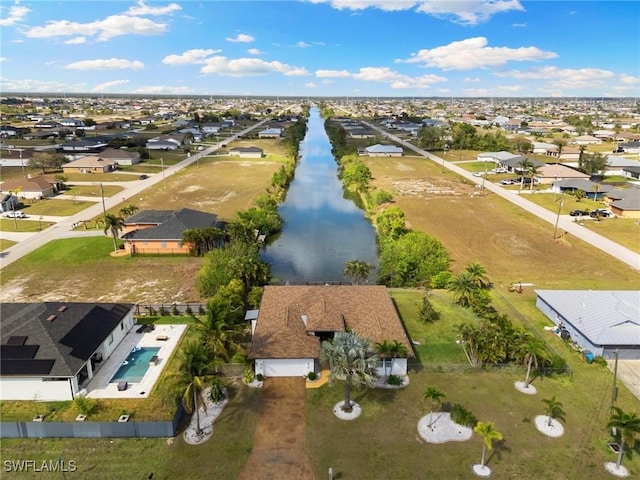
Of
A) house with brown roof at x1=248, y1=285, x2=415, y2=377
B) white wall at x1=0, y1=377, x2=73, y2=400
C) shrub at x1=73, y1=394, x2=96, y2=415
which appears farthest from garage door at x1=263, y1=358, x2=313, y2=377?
white wall at x1=0, y1=377, x2=73, y2=400

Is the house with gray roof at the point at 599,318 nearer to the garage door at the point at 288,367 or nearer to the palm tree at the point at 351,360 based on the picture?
the palm tree at the point at 351,360

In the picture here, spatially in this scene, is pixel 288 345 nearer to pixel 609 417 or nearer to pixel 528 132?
pixel 609 417

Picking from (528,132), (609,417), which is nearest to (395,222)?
(609,417)

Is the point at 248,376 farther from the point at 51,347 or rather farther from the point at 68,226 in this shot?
the point at 68,226

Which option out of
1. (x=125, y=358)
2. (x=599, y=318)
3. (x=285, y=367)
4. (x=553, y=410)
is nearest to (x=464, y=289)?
(x=599, y=318)

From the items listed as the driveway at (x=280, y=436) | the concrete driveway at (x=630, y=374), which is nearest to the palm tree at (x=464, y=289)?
the concrete driveway at (x=630, y=374)

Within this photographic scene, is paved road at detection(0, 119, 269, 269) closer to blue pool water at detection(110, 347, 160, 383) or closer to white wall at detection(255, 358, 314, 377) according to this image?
blue pool water at detection(110, 347, 160, 383)
